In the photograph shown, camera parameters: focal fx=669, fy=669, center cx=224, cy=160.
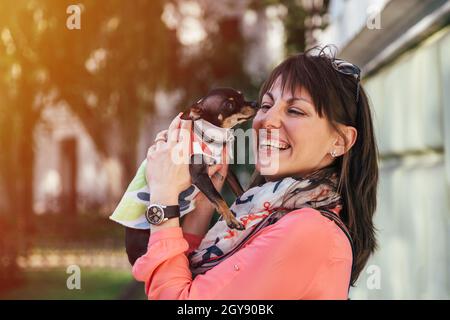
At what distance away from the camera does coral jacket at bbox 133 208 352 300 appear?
1.65m

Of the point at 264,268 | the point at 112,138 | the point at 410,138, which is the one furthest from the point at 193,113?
the point at 112,138

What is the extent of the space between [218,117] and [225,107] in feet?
0.13

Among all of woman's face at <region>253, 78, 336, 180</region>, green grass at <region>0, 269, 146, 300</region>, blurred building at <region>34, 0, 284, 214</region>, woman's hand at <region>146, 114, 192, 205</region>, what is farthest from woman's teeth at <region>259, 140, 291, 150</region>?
blurred building at <region>34, 0, 284, 214</region>

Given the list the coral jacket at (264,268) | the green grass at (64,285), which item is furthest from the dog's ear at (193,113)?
the green grass at (64,285)

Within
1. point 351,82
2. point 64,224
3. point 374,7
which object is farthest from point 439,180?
point 64,224

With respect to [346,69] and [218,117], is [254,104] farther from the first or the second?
[346,69]

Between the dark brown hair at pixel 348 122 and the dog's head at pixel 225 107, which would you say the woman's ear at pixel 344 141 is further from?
the dog's head at pixel 225 107

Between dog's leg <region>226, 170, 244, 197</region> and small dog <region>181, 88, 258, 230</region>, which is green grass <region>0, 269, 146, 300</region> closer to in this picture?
dog's leg <region>226, 170, 244, 197</region>

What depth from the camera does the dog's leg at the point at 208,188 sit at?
185 cm

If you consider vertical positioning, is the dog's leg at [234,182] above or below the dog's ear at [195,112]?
below

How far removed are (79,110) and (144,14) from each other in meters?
2.34

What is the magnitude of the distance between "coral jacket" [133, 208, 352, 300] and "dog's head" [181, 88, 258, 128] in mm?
448

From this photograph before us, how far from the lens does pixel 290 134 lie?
71.5 inches
